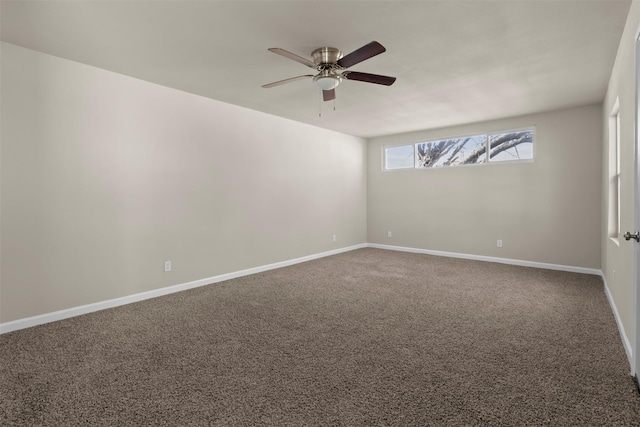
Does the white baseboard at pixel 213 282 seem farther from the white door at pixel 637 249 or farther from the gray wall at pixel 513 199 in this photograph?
the white door at pixel 637 249

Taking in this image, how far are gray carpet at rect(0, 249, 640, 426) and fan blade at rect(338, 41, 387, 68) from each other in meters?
2.18

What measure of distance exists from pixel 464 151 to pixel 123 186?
5.49m

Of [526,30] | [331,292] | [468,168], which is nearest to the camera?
[526,30]

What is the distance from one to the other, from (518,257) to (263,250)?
4.18 m

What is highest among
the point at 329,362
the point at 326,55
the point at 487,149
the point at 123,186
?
the point at 326,55

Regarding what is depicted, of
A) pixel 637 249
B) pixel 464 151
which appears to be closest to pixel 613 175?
pixel 637 249

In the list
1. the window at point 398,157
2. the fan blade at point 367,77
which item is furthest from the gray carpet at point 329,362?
the window at point 398,157

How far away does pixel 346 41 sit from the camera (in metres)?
2.70

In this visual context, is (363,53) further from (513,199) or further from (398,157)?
(398,157)

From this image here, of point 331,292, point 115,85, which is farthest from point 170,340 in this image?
point 115,85

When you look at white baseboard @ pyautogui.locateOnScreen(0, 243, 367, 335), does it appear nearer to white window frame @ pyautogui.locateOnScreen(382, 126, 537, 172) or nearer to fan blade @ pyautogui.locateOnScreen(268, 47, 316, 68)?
fan blade @ pyautogui.locateOnScreen(268, 47, 316, 68)

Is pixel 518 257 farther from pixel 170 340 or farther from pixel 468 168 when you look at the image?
pixel 170 340

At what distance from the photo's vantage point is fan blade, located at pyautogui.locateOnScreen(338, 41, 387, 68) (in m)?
2.26

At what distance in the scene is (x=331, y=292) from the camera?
3.89 meters
